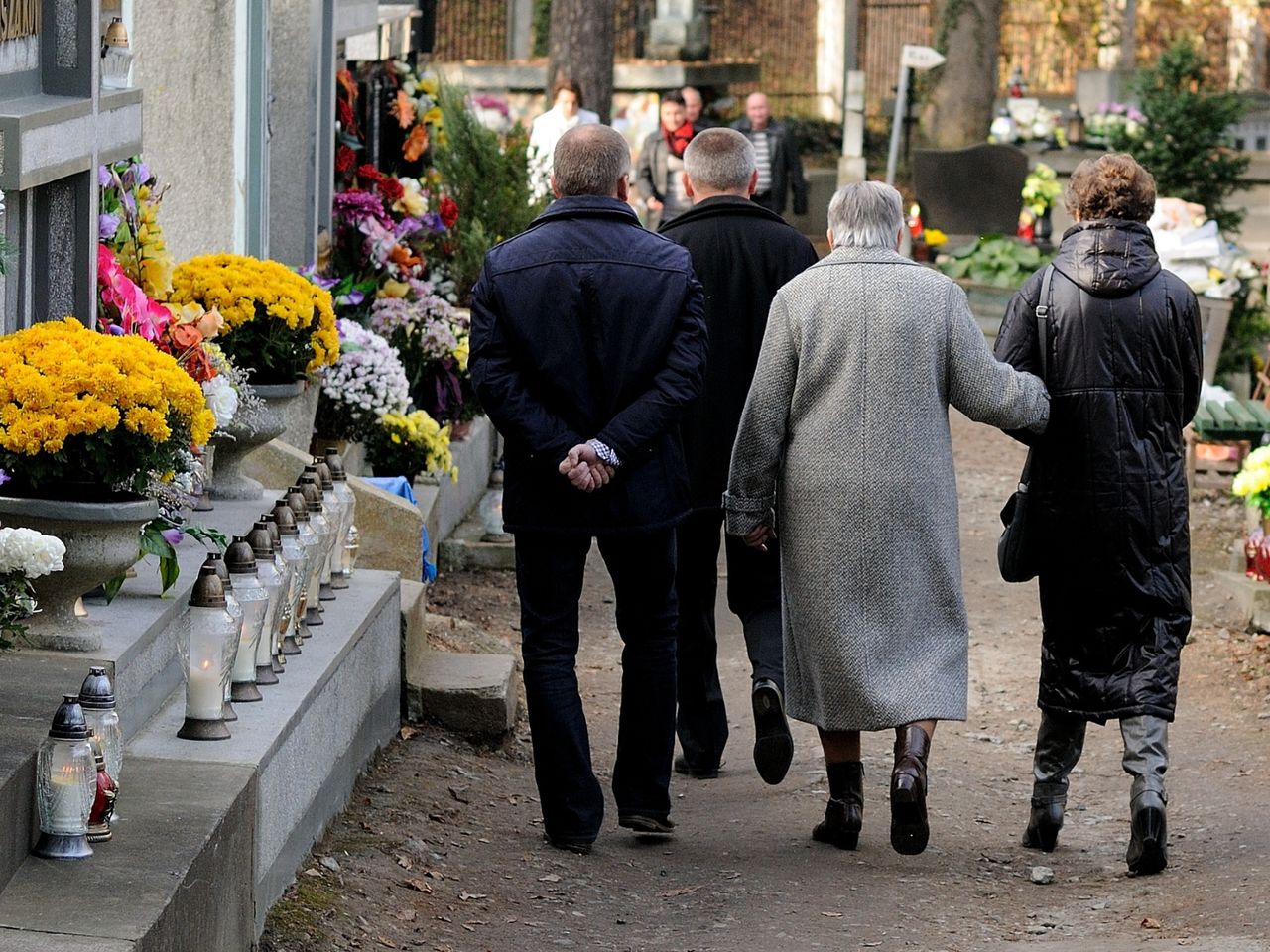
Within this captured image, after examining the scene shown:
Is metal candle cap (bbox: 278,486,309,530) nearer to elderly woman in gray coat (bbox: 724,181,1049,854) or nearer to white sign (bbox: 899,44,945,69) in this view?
elderly woman in gray coat (bbox: 724,181,1049,854)

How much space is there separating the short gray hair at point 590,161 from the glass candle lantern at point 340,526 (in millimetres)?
1058

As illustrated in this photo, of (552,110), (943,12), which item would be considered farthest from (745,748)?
(943,12)

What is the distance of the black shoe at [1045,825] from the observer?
5.47 meters

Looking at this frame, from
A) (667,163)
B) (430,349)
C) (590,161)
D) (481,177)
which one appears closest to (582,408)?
(590,161)

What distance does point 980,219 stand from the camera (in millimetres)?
20594

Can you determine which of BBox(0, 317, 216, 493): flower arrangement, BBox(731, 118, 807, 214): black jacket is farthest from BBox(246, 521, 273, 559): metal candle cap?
BBox(731, 118, 807, 214): black jacket

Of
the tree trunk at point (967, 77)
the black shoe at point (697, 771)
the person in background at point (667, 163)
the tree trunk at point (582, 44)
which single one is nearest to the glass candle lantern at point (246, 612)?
the black shoe at point (697, 771)

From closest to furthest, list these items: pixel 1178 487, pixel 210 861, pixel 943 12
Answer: pixel 210 861, pixel 1178 487, pixel 943 12

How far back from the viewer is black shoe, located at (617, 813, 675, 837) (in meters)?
5.26

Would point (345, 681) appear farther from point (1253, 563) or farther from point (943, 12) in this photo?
point (943, 12)

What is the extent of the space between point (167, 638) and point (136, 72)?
2.90m

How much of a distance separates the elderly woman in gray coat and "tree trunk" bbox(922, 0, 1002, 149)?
61.9 feet

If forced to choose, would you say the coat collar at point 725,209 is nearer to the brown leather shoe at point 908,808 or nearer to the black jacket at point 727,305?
the black jacket at point 727,305

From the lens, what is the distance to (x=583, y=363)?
4996 millimetres
